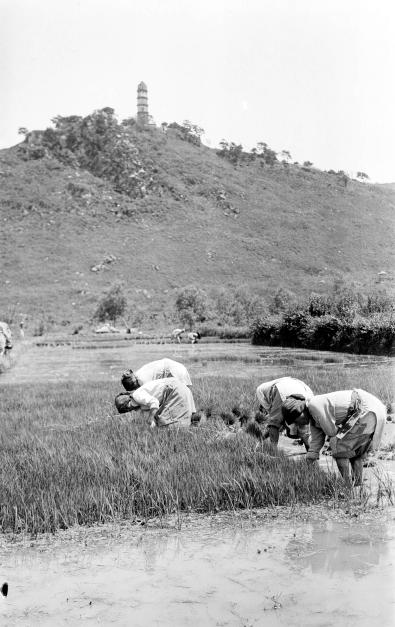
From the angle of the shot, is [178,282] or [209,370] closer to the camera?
[209,370]

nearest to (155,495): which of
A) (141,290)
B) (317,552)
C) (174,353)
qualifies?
(317,552)

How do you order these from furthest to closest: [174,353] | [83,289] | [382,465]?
[83,289], [174,353], [382,465]

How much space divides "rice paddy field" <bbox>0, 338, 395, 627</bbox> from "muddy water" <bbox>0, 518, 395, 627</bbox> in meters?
0.01

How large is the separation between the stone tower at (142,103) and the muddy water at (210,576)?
105893 mm

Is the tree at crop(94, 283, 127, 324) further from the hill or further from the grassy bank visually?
the grassy bank

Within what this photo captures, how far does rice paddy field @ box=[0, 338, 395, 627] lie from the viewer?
3.64 meters

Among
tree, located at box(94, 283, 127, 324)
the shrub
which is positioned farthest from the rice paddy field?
tree, located at box(94, 283, 127, 324)

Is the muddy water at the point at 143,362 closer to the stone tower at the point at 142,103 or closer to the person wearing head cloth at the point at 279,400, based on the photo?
the person wearing head cloth at the point at 279,400

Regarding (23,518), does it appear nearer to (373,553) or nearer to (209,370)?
(373,553)

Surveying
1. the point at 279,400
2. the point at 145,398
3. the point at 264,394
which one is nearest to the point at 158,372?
the point at 145,398

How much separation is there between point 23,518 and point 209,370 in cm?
1371

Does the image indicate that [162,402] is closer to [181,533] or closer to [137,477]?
[137,477]

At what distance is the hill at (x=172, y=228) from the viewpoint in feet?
207

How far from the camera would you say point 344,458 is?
5.77 meters
